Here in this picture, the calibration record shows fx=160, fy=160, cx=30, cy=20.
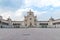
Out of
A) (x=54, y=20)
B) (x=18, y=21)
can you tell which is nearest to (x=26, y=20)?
(x=18, y=21)

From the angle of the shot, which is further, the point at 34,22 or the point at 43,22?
the point at 43,22

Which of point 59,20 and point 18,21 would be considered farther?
point 18,21

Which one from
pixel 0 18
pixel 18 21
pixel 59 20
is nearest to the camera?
pixel 0 18

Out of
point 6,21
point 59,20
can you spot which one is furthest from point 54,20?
point 6,21

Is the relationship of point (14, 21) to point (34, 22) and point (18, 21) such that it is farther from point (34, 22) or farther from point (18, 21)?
point (34, 22)

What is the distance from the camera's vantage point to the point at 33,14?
296 feet

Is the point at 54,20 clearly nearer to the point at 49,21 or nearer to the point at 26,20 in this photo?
the point at 49,21

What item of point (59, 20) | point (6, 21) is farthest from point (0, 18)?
point (59, 20)

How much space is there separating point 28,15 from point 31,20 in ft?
10.9

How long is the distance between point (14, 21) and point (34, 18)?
50.0 feet

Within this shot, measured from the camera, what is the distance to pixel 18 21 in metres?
98.4

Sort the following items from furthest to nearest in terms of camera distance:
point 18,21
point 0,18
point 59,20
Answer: point 18,21 → point 59,20 → point 0,18

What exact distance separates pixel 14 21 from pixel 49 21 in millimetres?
21736

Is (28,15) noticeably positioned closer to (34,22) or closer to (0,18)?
(34,22)
